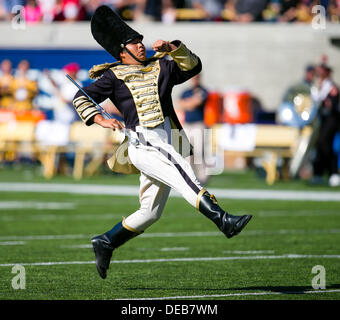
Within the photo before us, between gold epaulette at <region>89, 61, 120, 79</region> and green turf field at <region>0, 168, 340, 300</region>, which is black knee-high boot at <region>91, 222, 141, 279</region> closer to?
green turf field at <region>0, 168, 340, 300</region>

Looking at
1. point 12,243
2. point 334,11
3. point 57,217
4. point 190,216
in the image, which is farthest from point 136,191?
point 334,11

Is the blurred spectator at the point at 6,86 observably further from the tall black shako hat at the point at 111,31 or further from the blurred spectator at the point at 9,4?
the tall black shako hat at the point at 111,31

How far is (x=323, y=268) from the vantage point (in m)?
8.38

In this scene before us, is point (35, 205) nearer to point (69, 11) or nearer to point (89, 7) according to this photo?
point (69, 11)

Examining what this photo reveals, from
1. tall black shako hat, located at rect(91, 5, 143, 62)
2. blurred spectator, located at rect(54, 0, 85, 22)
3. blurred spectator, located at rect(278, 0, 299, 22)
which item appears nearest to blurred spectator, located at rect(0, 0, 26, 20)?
blurred spectator, located at rect(54, 0, 85, 22)

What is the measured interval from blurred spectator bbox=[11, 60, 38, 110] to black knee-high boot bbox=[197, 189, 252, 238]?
53.1ft

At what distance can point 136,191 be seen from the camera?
17500 mm

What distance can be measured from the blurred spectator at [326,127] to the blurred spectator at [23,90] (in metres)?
7.30

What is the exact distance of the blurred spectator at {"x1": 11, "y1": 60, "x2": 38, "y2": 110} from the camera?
22797 millimetres

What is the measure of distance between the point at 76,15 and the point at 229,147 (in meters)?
6.99

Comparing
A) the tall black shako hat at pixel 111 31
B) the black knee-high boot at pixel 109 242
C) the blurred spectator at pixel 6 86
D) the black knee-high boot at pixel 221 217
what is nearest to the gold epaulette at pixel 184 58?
the tall black shako hat at pixel 111 31
